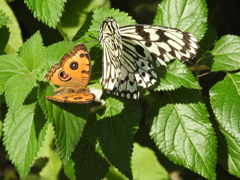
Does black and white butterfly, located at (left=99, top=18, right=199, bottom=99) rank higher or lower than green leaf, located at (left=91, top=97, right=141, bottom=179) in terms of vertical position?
higher

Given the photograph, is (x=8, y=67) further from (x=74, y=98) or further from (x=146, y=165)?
(x=146, y=165)

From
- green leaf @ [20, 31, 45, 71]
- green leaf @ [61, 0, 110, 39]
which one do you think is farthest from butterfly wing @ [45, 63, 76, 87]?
Answer: green leaf @ [61, 0, 110, 39]

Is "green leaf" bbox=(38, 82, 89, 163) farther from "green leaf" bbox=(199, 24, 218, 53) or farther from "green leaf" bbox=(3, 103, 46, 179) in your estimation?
"green leaf" bbox=(199, 24, 218, 53)

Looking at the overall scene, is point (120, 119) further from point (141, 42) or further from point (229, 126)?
point (229, 126)

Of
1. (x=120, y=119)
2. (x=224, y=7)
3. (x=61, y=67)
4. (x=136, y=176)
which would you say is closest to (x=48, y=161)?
(x=136, y=176)

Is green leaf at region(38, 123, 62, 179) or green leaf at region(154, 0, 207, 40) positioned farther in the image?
green leaf at region(38, 123, 62, 179)

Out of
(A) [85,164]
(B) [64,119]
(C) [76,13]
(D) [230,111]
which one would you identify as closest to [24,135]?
(B) [64,119]
